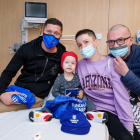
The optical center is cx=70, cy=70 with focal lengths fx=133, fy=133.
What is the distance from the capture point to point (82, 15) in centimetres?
261

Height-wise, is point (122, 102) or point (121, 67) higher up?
point (121, 67)

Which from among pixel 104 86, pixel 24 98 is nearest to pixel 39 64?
pixel 24 98

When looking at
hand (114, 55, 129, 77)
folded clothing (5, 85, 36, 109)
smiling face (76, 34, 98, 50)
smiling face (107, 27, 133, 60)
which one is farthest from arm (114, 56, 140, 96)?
folded clothing (5, 85, 36, 109)

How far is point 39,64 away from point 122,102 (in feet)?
3.58

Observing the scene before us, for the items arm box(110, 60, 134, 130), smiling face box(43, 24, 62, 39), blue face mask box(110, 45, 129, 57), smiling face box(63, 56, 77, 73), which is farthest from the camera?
smiling face box(43, 24, 62, 39)

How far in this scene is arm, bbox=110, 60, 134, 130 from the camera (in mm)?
1279

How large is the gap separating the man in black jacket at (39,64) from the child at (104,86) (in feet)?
1.16

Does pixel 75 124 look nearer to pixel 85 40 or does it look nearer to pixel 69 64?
pixel 69 64

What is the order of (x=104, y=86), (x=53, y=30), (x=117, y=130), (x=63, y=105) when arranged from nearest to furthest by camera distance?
(x=117, y=130) → (x=63, y=105) → (x=104, y=86) → (x=53, y=30)

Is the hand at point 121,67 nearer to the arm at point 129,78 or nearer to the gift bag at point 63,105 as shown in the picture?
the arm at point 129,78

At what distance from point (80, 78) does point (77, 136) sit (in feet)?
2.40

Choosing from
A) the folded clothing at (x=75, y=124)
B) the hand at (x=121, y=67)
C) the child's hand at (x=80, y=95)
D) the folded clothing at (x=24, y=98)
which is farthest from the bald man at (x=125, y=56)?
the folded clothing at (x=24, y=98)

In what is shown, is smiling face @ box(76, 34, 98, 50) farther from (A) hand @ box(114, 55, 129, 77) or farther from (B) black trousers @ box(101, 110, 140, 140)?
(B) black trousers @ box(101, 110, 140, 140)

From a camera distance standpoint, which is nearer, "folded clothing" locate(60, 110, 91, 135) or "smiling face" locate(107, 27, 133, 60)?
"folded clothing" locate(60, 110, 91, 135)
